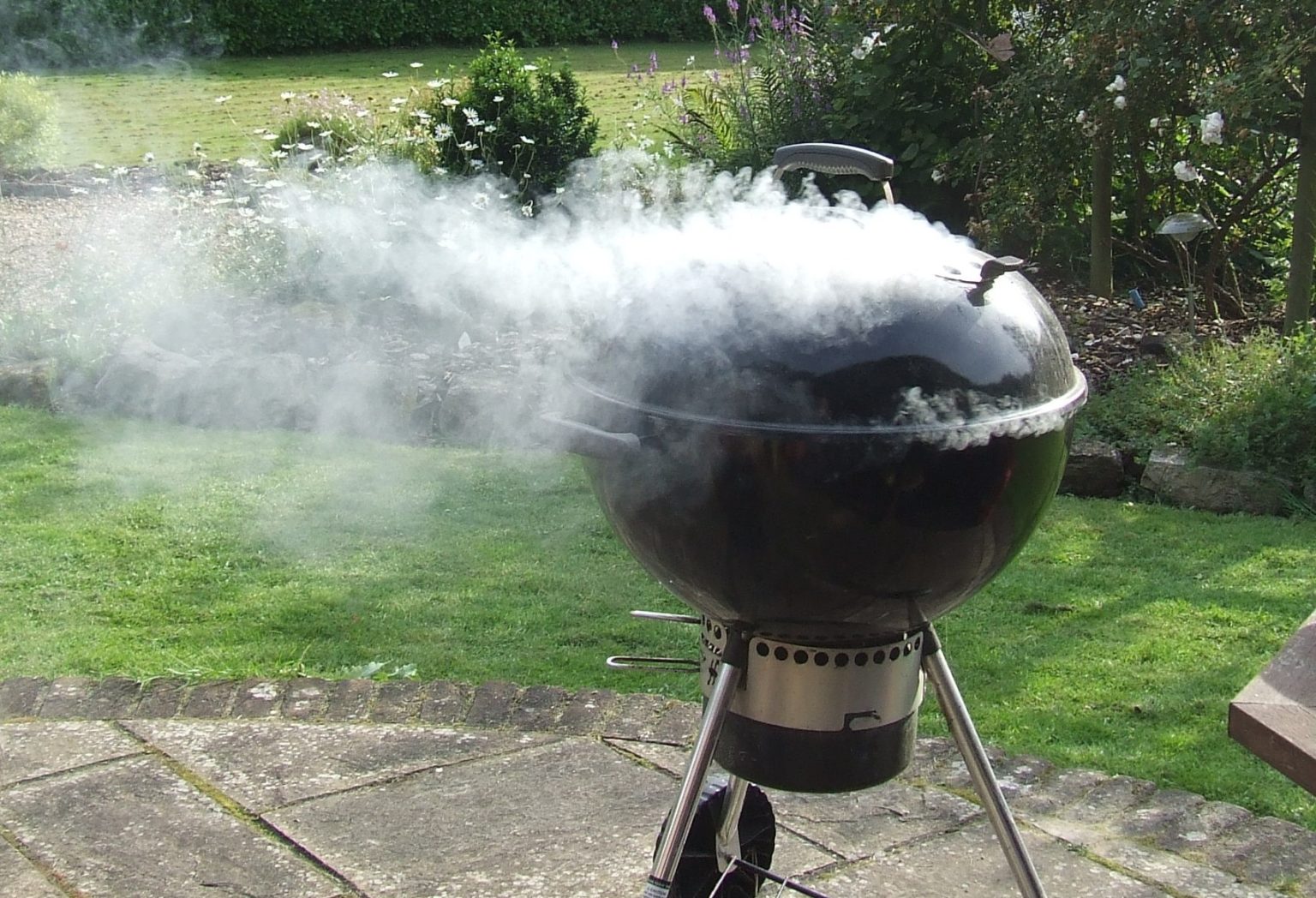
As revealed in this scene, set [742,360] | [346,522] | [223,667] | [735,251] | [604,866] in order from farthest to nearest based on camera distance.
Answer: [346,522] < [223,667] < [604,866] < [735,251] < [742,360]

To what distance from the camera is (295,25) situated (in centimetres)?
1263

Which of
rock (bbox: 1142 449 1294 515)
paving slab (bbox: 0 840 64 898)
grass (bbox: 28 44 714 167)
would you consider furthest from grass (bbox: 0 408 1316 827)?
grass (bbox: 28 44 714 167)

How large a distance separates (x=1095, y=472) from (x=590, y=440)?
11.3 ft

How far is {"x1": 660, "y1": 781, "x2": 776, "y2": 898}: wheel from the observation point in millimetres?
2254

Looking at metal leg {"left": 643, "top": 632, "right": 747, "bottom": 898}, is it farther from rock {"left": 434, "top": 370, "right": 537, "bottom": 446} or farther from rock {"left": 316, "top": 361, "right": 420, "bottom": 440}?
rock {"left": 316, "top": 361, "right": 420, "bottom": 440}

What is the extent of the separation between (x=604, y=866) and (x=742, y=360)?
120cm

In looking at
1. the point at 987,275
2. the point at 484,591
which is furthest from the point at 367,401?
the point at 987,275

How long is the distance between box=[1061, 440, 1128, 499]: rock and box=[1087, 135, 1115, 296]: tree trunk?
1.93 meters

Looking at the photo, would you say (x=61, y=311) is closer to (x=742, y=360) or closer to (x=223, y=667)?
(x=223, y=667)

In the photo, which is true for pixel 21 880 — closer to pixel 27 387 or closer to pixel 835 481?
pixel 835 481

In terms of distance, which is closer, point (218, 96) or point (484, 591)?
point (484, 591)

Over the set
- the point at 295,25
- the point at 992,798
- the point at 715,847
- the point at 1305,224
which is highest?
the point at 295,25

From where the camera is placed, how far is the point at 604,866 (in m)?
2.56

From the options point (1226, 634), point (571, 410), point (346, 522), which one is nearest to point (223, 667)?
point (346, 522)
